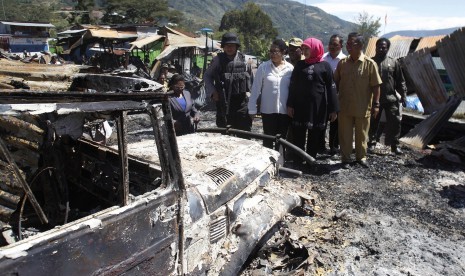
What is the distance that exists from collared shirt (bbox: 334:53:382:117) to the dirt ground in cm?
100

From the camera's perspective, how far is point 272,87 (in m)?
5.50

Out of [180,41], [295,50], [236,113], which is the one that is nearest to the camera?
[236,113]

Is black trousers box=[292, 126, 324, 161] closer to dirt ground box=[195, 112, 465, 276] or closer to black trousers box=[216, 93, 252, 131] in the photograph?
dirt ground box=[195, 112, 465, 276]

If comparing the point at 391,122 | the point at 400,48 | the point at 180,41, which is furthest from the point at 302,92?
the point at 180,41

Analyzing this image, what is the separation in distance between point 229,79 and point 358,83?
6.41 feet

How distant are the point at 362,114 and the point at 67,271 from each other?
4949 millimetres

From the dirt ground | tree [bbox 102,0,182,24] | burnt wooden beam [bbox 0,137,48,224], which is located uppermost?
tree [bbox 102,0,182,24]

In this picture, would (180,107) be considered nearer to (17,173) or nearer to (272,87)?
(272,87)

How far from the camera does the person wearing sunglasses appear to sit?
18.2 ft

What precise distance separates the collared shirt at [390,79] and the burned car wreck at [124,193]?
3.90 metres

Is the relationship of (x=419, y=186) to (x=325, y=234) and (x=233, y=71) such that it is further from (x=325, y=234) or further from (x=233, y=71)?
(x=233, y=71)

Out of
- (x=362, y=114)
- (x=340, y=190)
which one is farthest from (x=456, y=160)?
(x=340, y=190)

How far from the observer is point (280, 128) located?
5.84m

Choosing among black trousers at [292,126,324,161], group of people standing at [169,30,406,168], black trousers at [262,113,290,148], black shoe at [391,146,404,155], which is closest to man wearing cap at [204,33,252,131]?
group of people standing at [169,30,406,168]
